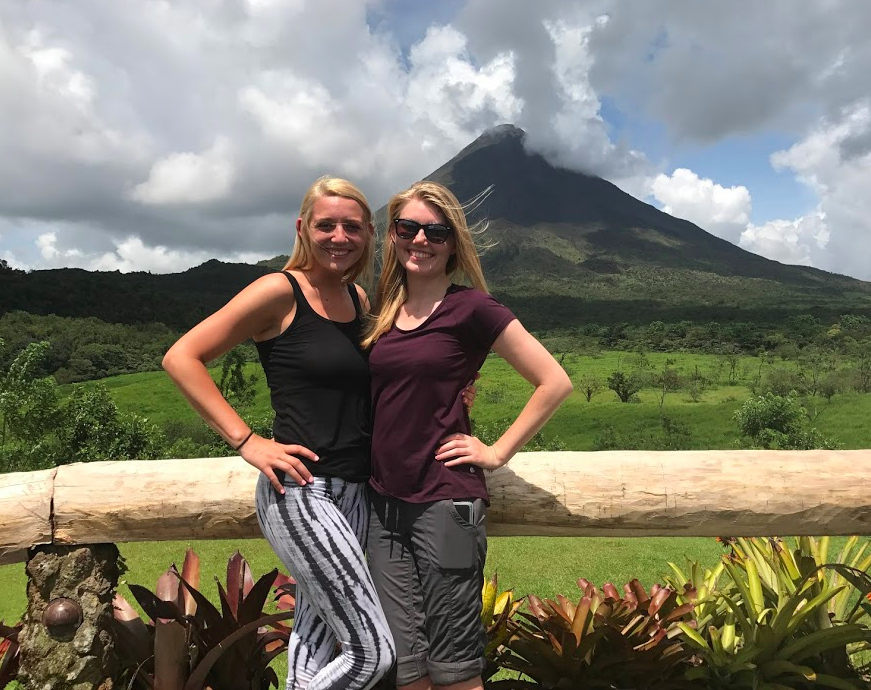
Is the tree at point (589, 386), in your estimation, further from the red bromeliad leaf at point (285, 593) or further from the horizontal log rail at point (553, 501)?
the horizontal log rail at point (553, 501)

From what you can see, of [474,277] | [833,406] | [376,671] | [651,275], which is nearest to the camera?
[376,671]

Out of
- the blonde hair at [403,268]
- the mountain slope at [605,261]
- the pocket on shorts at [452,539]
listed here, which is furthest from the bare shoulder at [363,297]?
the mountain slope at [605,261]

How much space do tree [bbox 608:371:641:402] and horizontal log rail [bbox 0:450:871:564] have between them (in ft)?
137

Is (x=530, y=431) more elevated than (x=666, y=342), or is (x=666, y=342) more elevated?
(x=666, y=342)

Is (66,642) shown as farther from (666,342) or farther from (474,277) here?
(666,342)

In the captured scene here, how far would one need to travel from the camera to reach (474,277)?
75.9 inches

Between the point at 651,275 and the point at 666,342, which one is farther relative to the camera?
the point at 651,275

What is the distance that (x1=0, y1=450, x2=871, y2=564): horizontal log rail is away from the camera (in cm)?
204

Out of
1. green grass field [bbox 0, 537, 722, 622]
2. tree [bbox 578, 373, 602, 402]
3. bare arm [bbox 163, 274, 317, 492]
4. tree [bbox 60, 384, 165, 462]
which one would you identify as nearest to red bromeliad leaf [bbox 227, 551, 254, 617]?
bare arm [bbox 163, 274, 317, 492]

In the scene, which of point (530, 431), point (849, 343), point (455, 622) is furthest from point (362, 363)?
point (849, 343)

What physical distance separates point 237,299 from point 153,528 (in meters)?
0.89

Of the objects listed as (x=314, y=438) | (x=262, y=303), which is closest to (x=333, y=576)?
(x=314, y=438)

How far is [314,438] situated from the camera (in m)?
1.72

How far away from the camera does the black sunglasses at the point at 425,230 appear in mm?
1849
